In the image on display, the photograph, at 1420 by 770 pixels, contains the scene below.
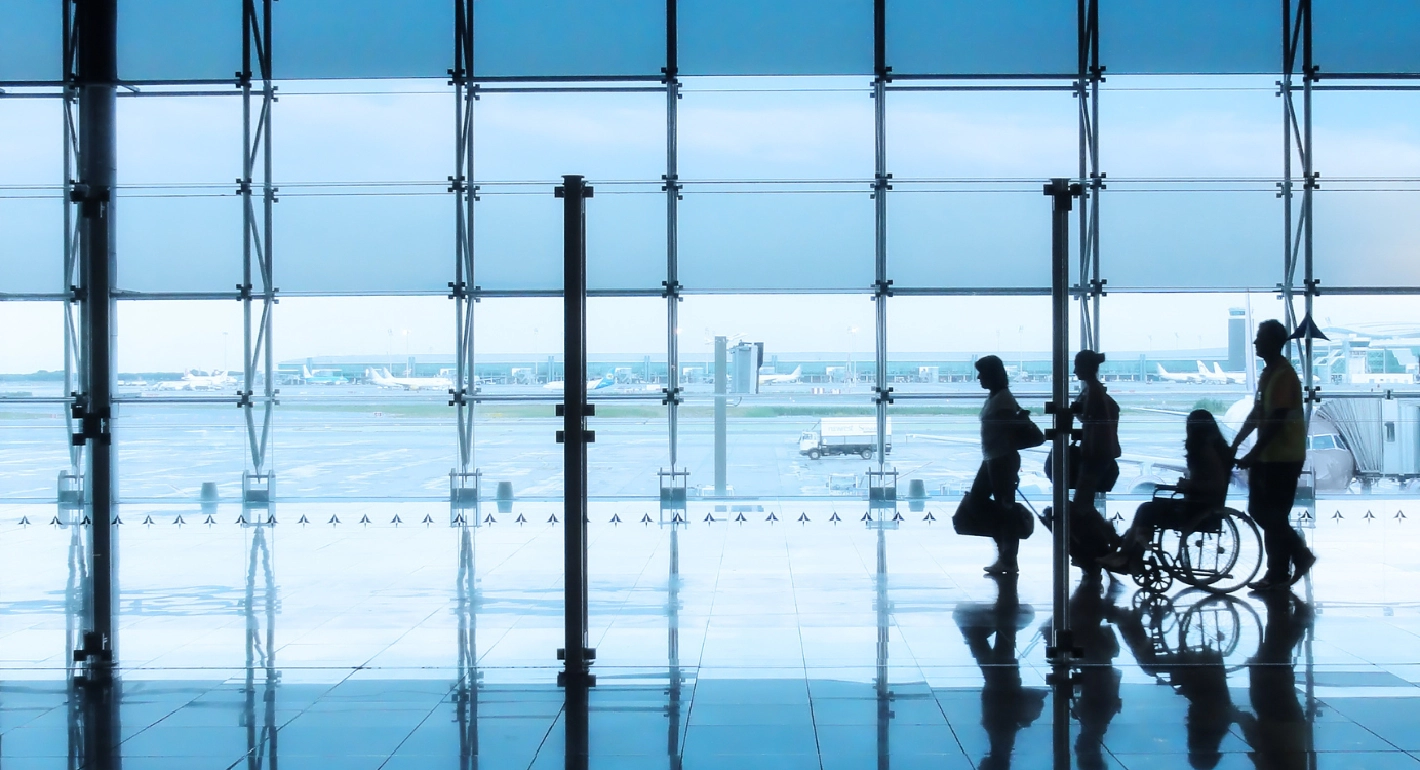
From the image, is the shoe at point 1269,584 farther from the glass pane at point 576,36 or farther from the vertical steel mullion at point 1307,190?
the glass pane at point 576,36

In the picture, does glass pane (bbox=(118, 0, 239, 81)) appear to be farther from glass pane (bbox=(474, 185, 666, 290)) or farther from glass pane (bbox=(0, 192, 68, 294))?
glass pane (bbox=(474, 185, 666, 290))

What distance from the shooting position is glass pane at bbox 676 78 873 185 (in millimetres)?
7633

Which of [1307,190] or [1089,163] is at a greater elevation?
[1089,163]

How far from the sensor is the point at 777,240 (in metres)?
7.67

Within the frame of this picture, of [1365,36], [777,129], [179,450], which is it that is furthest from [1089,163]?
[179,450]

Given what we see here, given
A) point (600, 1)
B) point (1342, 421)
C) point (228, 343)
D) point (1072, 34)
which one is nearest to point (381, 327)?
point (228, 343)

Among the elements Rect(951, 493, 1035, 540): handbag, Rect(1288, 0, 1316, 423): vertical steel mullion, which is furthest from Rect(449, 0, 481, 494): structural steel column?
Rect(1288, 0, 1316, 423): vertical steel mullion

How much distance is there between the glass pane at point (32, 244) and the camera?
766 centimetres

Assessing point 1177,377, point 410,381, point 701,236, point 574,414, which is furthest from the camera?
point 410,381

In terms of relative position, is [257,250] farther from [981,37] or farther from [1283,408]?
[1283,408]

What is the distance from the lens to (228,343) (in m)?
7.86

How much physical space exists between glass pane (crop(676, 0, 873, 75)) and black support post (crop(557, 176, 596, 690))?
165 inches

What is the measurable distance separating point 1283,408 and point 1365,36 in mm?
3750

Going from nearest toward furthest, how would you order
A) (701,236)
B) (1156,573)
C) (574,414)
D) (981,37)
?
(574,414) < (1156,573) < (981,37) < (701,236)
